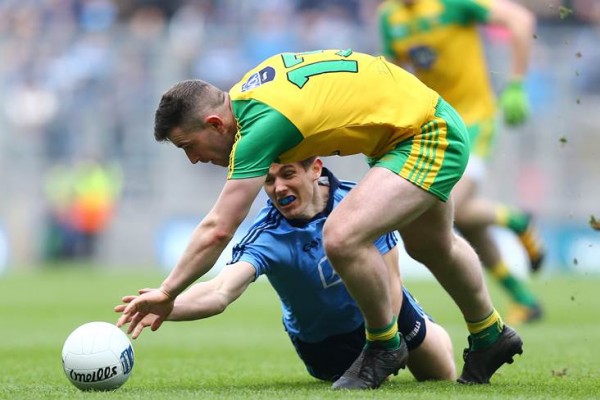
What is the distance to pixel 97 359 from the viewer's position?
5.59 meters

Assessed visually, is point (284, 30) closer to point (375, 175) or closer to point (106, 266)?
point (106, 266)

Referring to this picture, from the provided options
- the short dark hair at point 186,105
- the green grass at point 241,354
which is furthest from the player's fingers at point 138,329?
the short dark hair at point 186,105

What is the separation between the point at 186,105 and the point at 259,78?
0.37 m

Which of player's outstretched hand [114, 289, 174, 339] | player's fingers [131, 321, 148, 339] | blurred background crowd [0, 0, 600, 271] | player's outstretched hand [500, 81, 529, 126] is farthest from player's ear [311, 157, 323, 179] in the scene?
blurred background crowd [0, 0, 600, 271]

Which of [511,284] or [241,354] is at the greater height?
[241,354]

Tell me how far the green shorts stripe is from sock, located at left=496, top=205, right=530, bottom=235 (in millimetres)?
4383

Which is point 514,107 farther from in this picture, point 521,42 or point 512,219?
point 512,219

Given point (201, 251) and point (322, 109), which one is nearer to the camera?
point (201, 251)

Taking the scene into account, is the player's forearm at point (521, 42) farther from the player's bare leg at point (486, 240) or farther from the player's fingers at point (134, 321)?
the player's fingers at point (134, 321)

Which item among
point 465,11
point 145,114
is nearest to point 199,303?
point 465,11

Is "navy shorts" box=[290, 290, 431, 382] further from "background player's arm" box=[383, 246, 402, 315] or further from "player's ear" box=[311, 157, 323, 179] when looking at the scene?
"player's ear" box=[311, 157, 323, 179]

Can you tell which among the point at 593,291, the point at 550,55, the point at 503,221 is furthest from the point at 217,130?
the point at 550,55

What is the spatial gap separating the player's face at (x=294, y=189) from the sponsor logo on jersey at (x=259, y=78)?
557 mm

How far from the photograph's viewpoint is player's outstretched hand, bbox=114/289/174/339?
5.24 meters
